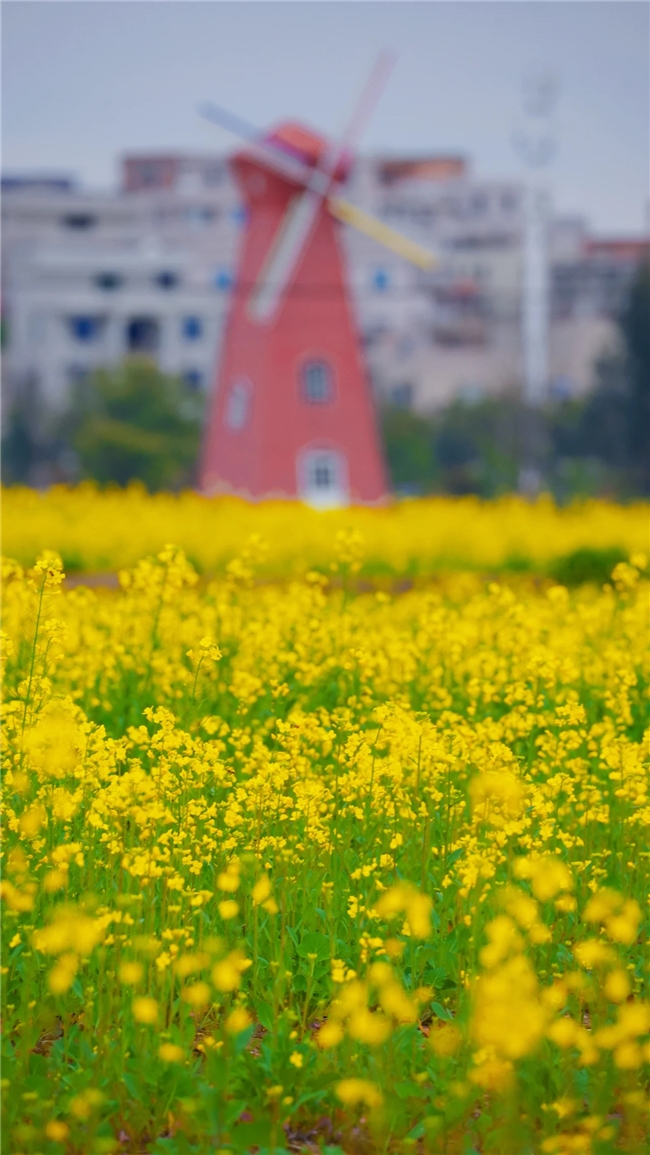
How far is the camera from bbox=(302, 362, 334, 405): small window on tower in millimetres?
18656

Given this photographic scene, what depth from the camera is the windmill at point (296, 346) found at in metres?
18.5

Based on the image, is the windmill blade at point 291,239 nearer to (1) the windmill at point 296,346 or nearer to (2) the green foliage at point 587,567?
(1) the windmill at point 296,346

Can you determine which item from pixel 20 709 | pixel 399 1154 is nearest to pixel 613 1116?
pixel 399 1154

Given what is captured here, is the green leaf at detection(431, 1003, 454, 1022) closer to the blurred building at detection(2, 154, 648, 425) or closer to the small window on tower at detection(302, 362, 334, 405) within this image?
the small window on tower at detection(302, 362, 334, 405)

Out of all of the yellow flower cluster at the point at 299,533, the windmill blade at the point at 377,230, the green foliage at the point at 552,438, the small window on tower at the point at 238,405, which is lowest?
the yellow flower cluster at the point at 299,533

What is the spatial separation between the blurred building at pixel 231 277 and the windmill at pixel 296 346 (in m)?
19.7

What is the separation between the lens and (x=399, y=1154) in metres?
2.60

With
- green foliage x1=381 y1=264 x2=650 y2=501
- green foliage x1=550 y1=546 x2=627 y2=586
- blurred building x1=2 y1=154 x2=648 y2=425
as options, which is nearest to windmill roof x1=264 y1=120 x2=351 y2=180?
green foliage x1=550 y1=546 x2=627 y2=586

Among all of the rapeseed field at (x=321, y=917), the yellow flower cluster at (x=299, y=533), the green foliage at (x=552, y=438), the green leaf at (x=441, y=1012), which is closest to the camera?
the rapeseed field at (x=321, y=917)

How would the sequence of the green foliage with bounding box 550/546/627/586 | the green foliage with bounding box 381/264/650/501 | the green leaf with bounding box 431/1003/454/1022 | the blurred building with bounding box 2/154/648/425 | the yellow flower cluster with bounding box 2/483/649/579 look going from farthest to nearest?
the blurred building with bounding box 2/154/648/425
the green foliage with bounding box 381/264/650/501
the yellow flower cluster with bounding box 2/483/649/579
the green foliage with bounding box 550/546/627/586
the green leaf with bounding box 431/1003/454/1022

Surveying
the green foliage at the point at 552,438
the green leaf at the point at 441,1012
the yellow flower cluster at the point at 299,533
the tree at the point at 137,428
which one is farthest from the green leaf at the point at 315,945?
the tree at the point at 137,428

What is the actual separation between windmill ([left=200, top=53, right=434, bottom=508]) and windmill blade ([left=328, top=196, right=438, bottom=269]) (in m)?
0.05

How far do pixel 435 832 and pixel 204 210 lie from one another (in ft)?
189

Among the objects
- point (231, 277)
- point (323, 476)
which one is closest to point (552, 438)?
point (231, 277)
